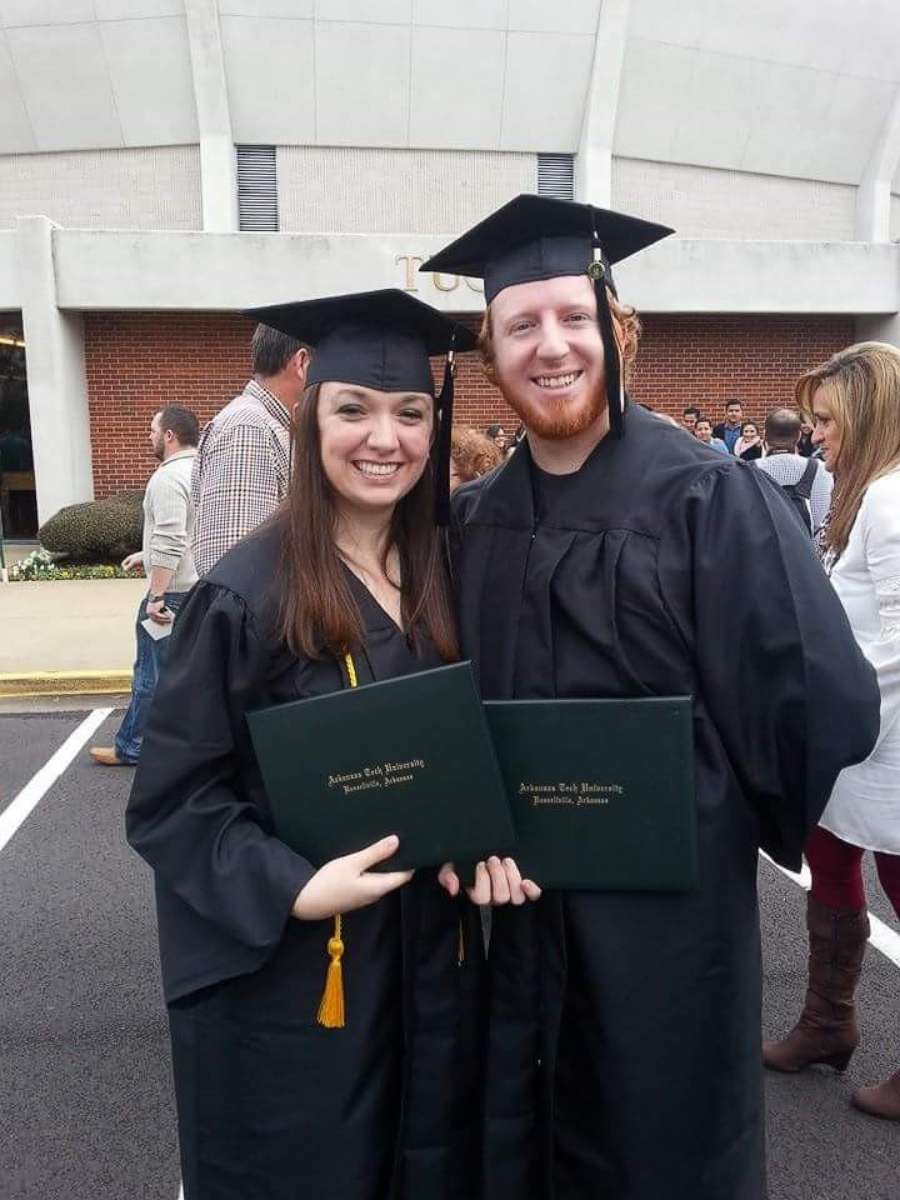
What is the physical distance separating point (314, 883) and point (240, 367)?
12.9 meters

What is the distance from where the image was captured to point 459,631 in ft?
5.51

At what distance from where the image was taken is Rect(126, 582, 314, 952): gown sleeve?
1.48 m

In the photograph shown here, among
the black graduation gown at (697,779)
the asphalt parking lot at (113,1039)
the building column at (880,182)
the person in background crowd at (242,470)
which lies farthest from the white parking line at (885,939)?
the building column at (880,182)

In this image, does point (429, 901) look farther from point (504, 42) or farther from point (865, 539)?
point (504, 42)

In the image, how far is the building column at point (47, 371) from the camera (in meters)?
12.0

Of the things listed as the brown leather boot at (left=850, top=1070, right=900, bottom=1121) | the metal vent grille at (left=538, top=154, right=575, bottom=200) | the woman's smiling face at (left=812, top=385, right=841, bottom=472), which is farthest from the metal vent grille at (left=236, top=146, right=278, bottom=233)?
the brown leather boot at (left=850, top=1070, right=900, bottom=1121)

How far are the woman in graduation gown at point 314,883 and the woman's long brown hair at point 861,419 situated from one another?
4.39 feet

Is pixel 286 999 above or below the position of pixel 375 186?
below

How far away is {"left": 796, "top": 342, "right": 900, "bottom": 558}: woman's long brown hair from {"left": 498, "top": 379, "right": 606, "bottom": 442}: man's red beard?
1.17 m

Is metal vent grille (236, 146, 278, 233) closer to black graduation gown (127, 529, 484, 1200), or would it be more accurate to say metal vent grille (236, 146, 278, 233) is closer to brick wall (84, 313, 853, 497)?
brick wall (84, 313, 853, 497)

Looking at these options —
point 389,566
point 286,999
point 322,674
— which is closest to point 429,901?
point 286,999

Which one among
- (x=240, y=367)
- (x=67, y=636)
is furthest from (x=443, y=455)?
(x=240, y=367)

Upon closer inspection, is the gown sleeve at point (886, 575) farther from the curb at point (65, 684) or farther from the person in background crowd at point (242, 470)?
the curb at point (65, 684)

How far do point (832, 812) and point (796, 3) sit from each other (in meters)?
14.7
